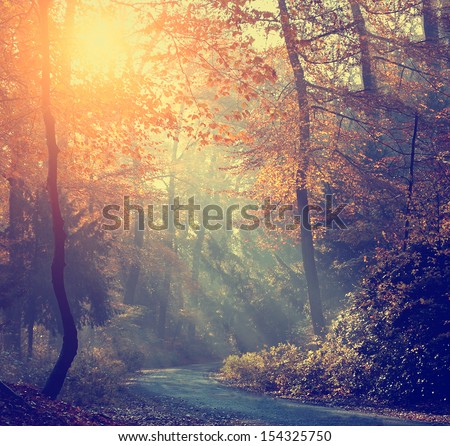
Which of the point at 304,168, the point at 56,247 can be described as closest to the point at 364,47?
the point at 304,168

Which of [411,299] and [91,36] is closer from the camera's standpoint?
[91,36]

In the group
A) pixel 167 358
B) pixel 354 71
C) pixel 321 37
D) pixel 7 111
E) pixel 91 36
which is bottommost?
pixel 167 358

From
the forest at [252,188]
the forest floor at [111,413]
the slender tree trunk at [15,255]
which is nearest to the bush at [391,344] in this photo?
the forest at [252,188]

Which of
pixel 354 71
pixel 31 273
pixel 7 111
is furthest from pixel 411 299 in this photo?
pixel 354 71

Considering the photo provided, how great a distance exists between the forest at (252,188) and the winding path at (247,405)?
0.86m

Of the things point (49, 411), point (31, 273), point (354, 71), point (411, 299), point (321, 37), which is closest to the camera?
point (49, 411)

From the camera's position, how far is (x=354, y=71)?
39.7 meters

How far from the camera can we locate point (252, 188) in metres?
23.7

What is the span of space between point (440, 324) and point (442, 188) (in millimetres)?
4198

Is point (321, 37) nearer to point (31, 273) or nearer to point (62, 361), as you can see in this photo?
point (31, 273)

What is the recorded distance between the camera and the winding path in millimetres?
11172

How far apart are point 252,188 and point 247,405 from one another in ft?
35.6

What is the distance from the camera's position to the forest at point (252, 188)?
12500 mm

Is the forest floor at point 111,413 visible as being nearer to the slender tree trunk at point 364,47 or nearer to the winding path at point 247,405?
the winding path at point 247,405
